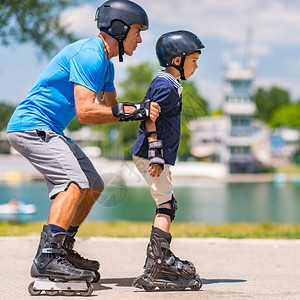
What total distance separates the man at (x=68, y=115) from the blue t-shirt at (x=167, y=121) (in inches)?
6.9

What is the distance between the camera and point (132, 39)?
152 inches

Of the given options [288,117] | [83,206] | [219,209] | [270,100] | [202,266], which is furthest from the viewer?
[270,100]

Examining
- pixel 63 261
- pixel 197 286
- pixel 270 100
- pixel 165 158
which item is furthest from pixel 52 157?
pixel 270 100

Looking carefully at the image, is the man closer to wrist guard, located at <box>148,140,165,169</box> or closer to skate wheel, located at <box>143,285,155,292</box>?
wrist guard, located at <box>148,140,165,169</box>

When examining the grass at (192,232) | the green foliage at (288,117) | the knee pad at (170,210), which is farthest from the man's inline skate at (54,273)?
the green foliage at (288,117)

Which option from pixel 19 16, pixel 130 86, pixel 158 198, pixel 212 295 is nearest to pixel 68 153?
pixel 158 198

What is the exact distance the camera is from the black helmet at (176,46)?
155 inches

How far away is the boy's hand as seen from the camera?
3.75m

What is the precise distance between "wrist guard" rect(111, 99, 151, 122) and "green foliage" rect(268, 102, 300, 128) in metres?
121

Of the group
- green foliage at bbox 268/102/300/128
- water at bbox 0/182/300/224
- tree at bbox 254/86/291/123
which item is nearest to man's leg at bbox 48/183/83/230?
water at bbox 0/182/300/224

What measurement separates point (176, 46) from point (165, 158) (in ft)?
2.54

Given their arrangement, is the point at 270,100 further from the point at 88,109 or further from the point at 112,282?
the point at 88,109

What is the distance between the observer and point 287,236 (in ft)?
23.5

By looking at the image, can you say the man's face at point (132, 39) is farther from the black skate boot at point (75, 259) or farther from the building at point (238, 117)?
the building at point (238, 117)
